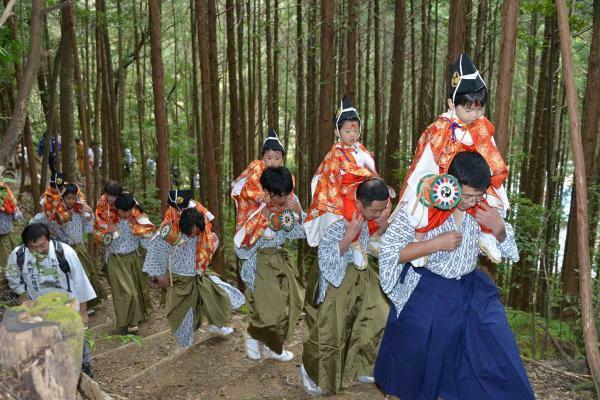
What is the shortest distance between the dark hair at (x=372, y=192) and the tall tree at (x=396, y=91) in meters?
7.54

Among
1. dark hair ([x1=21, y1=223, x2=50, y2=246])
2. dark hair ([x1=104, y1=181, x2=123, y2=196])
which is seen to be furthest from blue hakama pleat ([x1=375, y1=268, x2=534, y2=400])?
dark hair ([x1=104, y1=181, x2=123, y2=196])

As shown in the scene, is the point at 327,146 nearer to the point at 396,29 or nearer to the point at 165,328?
the point at 165,328

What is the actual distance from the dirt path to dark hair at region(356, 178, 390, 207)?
1844 mm

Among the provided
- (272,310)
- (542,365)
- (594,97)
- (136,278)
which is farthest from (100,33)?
(542,365)

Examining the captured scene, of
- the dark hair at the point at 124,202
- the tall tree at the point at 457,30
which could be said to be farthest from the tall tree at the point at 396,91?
the dark hair at the point at 124,202

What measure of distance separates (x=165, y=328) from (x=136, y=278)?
0.80 m

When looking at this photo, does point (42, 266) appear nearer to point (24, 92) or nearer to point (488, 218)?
point (24, 92)

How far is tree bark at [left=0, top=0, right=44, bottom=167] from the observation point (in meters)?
4.10

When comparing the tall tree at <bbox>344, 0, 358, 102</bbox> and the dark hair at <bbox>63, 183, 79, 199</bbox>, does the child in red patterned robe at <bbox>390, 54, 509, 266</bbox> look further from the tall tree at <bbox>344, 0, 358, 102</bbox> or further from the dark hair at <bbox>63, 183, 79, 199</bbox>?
the dark hair at <bbox>63, 183, 79, 199</bbox>

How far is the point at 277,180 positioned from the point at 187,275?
204cm

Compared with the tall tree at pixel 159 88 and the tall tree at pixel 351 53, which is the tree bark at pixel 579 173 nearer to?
the tall tree at pixel 159 88

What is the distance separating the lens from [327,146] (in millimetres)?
7035

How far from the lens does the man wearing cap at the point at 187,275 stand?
621 centimetres

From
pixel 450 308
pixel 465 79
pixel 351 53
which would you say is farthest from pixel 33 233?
→ pixel 351 53
